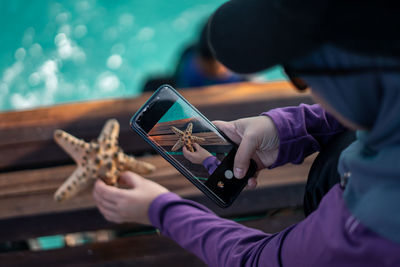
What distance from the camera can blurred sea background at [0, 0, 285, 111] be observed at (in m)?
3.50

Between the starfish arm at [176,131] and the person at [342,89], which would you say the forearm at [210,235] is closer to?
the person at [342,89]

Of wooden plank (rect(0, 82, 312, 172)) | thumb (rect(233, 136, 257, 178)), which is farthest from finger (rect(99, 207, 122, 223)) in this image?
thumb (rect(233, 136, 257, 178))

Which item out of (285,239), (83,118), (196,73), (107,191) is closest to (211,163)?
(285,239)

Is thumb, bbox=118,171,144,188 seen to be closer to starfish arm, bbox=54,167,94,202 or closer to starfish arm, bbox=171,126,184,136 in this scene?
starfish arm, bbox=54,167,94,202

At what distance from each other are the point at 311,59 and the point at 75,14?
3.85 metres

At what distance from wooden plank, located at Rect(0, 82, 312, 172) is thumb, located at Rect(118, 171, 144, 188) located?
202 millimetres

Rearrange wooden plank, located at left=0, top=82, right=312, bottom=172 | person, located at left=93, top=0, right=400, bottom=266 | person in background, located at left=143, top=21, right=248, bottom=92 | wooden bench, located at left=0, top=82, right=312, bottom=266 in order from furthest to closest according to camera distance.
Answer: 1. person in background, located at left=143, top=21, right=248, bottom=92
2. wooden plank, located at left=0, top=82, right=312, bottom=172
3. wooden bench, located at left=0, top=82, right=312, bottom=266
4. person, located at left=93, top=0, right=400, bottom=266

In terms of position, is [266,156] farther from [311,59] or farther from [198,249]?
[311,59]

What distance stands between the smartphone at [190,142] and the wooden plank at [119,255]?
0.38 meters

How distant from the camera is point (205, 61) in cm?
162

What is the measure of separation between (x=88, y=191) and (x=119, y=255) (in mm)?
233

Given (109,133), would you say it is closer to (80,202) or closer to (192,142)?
(80,202)

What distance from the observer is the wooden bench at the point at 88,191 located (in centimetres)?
99

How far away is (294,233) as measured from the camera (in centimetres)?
49
